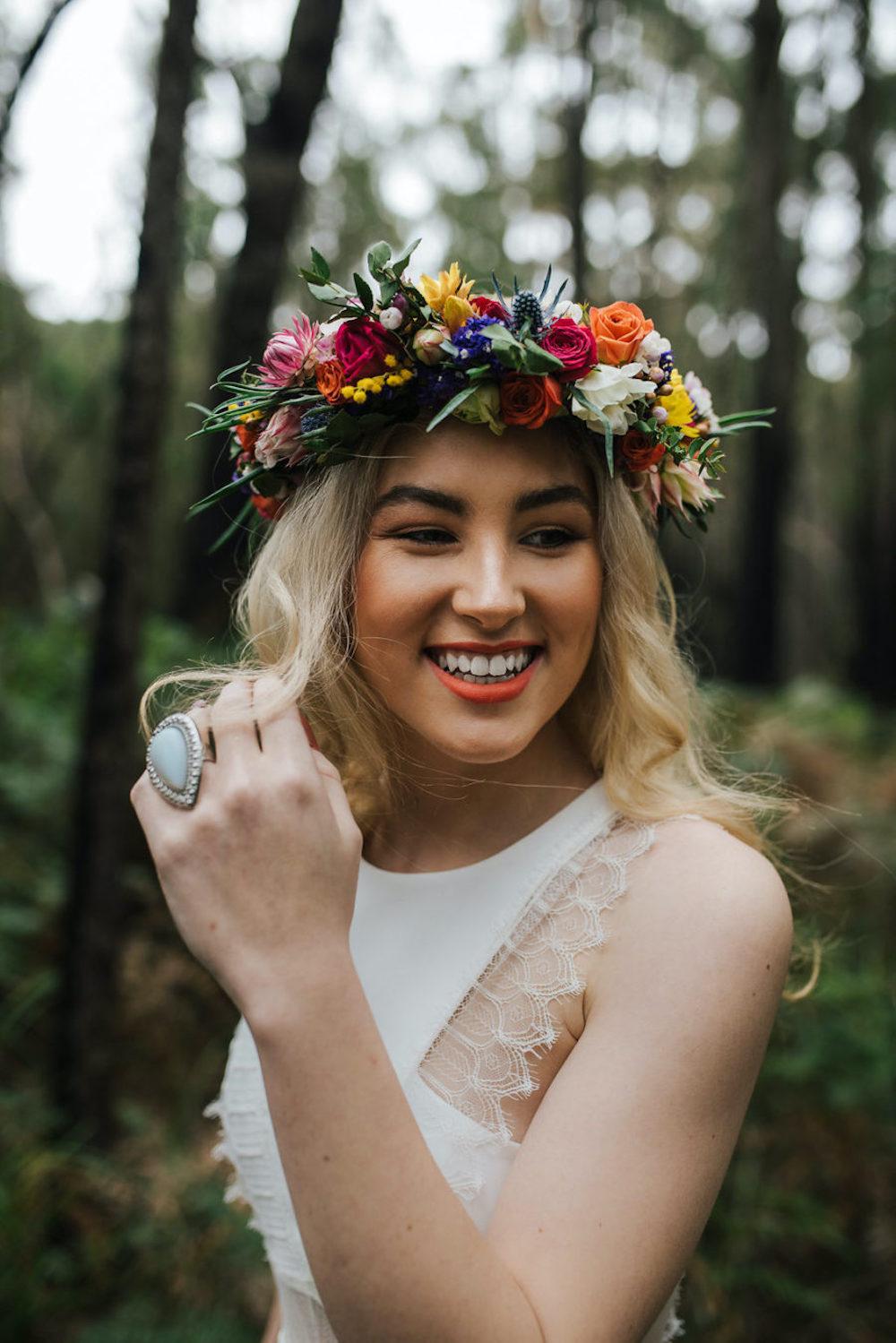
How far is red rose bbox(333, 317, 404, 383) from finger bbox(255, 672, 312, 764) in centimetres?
54

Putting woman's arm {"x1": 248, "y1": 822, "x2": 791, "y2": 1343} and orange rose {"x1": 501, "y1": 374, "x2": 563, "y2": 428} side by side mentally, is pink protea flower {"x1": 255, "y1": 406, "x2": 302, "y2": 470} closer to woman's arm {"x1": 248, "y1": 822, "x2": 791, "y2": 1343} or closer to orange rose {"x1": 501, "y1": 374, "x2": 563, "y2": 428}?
orange rose {"x1": 501, "y1": 374, "x2": 563, "y2": 428}

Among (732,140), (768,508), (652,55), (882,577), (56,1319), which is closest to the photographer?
(56,1319)

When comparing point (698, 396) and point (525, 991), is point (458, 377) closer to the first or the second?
point (698, 396)

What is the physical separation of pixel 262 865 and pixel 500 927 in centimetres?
50

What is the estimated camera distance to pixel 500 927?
5.32ft

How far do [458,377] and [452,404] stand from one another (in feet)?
0.37

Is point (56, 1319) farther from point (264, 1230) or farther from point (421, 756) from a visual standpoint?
point (421, 756)

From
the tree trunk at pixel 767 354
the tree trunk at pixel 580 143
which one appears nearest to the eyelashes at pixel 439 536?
the tree trunk at pixel 580 143

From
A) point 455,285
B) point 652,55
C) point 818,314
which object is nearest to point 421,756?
point 455,285

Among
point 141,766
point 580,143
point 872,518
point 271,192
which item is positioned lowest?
point 141,766

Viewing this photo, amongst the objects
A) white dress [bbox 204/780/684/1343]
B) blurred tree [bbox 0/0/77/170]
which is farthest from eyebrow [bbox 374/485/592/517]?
blurred tree [bbox 0/0/77/170]

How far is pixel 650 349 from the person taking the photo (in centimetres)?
172

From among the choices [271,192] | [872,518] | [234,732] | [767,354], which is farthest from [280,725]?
[872,518]

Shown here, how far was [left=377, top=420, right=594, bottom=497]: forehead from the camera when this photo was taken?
1.59 m
